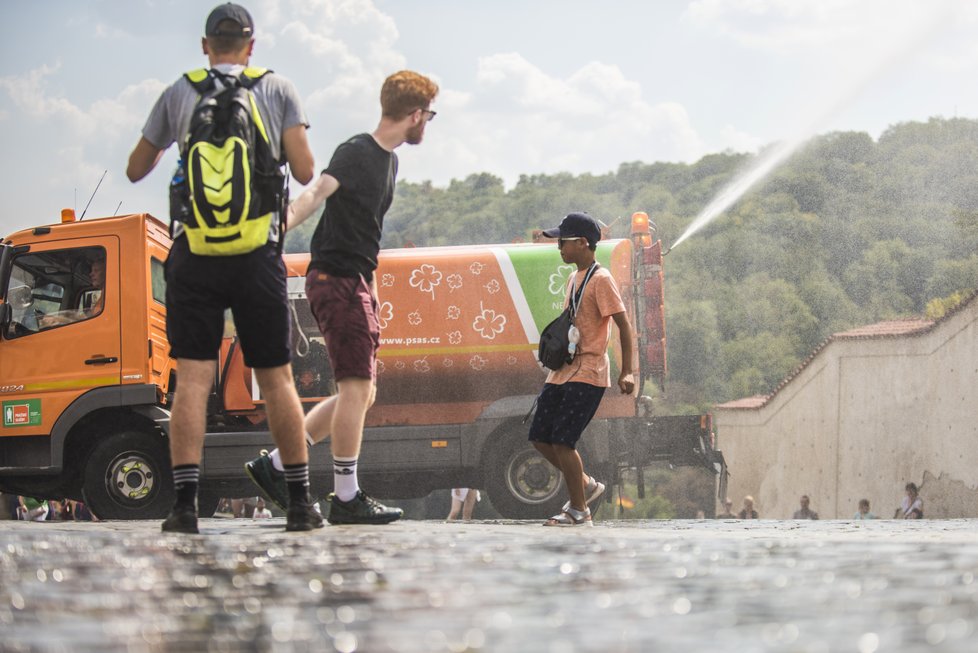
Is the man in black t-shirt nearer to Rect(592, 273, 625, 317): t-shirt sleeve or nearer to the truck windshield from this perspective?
Rect(592, 273, 625, 317): t-shirt sleeve

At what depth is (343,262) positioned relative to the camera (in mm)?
6047

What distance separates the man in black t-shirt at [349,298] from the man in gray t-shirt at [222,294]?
1.96ft

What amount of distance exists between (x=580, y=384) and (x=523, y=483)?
186 inches

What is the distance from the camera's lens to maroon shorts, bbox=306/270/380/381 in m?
5.99

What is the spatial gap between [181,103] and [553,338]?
2592mm

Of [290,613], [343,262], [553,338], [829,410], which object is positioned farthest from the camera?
[829,410]

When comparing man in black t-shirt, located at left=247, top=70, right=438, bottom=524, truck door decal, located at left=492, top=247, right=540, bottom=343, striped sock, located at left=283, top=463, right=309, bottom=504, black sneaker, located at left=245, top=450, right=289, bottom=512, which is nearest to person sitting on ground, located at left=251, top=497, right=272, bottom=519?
truck door decal, located at left=492, top=247, right=540, bottom=343

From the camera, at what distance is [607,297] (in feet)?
23.8

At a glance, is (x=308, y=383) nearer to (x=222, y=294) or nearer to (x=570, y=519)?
(x=570, y=519)

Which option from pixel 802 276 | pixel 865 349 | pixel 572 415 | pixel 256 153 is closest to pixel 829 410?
pixel 865 349

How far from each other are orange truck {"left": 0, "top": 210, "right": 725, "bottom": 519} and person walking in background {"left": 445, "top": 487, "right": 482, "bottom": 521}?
2.59 metres

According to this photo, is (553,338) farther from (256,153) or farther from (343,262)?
(256,153)

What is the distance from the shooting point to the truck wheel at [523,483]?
1182cm

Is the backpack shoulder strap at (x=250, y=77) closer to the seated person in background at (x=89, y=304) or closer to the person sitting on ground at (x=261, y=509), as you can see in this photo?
the seated person in background at (x=89, y=304)
